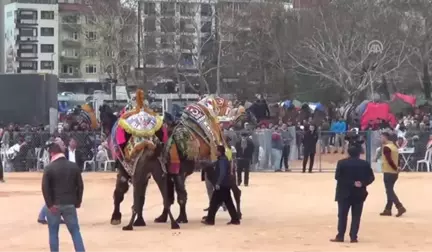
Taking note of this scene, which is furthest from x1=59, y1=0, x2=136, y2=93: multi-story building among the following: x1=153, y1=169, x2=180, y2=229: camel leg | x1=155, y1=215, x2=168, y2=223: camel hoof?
x1=153, y1=169, x2=180, y2=229: camel leg

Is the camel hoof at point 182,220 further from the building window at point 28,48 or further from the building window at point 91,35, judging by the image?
the building window at point 28,48

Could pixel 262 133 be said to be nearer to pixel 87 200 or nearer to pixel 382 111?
pixel 382 111

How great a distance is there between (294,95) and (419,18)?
11.1m

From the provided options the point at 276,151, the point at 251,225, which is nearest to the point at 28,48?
the point at 276,151

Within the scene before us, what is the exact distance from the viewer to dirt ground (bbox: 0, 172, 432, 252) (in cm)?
1656

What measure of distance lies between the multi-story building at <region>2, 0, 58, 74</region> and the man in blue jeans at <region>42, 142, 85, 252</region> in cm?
8950

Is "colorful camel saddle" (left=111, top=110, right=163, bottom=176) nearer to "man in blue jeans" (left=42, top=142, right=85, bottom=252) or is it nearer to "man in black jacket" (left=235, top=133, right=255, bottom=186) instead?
"man in blue jeans" (left=42, top=142, right=85, bottom=252)

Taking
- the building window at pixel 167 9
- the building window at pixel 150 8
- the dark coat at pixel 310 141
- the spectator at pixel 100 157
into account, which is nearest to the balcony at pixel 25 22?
the building window at pixel 150 8

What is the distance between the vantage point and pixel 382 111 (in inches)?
1674

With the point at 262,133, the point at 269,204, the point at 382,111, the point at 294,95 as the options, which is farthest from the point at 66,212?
the point at 294,95

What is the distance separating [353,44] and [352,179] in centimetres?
4109

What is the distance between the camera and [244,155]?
100 feet

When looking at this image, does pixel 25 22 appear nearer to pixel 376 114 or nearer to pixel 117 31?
pixel 117 31

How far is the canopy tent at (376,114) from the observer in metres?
42.1
